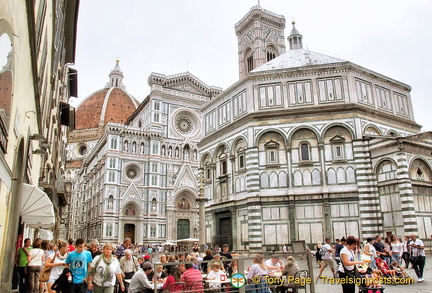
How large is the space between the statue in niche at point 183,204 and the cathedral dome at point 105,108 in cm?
3955

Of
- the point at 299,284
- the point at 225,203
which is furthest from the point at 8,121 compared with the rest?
the point at 225,203

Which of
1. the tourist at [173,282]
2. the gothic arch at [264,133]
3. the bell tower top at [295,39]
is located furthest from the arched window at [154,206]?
the tourist at [173,282]

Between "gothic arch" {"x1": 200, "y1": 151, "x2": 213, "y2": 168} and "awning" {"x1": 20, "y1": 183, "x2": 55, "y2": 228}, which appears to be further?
"gothic arch" {"x1": 200, "y1": 151, "x2": 213, "y2": 168}

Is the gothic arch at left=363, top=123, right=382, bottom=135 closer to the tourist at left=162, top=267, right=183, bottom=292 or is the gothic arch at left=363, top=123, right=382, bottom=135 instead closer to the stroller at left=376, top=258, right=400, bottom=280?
the stroller at left=376, top=258, right=400, bottom=280

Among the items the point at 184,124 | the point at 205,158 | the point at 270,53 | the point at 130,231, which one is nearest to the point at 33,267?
the point at 205,158

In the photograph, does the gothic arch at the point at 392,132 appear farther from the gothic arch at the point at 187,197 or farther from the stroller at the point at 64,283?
the gothic arch at the point at 187,197

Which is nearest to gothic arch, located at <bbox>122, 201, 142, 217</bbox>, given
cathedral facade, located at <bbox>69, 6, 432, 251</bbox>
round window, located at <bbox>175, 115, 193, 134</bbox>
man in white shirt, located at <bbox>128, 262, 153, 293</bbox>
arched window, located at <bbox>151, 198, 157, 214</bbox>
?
arched window, located at <bbox>151, 198, 157, 214</bbox>

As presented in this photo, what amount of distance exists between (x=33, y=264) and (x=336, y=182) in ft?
56.9

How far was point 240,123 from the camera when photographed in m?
24.7

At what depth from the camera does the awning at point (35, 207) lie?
9398mm

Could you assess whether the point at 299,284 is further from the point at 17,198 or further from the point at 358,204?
the point at 358,204

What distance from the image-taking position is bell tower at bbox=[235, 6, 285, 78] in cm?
6141

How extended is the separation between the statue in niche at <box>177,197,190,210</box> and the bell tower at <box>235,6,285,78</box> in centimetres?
2415

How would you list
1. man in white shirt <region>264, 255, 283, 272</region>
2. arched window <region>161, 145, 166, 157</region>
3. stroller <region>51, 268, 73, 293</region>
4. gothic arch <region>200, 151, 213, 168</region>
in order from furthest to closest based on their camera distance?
arched window <region>161, 145, 166, 157</region> → gothic arch <region>200, 151, 213, 168</region> → man in white shirt <region>264, 255, 283, 272</region> → stroller <region>51, 268, 73, 293</region>
